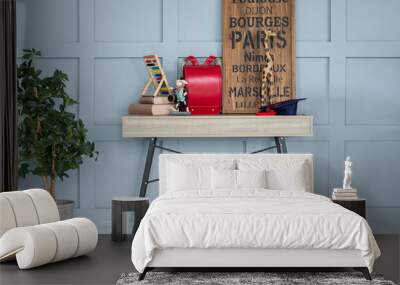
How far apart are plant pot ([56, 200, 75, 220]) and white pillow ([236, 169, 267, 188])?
1.61 metres

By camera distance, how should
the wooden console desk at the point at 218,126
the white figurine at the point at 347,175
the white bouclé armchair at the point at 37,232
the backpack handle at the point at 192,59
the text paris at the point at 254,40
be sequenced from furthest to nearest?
the text paris at the point at 254,40 < the backpack handle at the point at 192,59 < the wooden console desk at the point at 218,126 < the white figurine at the point at 347,175 < the white bouclé armchair at the point at 37,232

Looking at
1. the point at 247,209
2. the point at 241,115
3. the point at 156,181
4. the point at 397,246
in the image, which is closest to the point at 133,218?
the point at 156,181

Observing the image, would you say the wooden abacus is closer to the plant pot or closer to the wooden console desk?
the wooden console desk

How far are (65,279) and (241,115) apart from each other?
251 centimetres

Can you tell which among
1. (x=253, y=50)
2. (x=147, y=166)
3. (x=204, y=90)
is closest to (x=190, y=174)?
(x=147, y=166)

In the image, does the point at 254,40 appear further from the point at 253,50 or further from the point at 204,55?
the point at 204,55

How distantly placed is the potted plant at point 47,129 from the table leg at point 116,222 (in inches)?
21.2

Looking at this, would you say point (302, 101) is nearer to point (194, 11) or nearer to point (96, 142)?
point (194, 11)

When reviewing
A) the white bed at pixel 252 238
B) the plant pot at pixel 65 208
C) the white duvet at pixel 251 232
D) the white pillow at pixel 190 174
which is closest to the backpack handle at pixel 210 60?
the white pillow at pixel 190 174

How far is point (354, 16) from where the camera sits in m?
7.04

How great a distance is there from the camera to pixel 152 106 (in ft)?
21.8

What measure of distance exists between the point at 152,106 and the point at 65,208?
3.92ft

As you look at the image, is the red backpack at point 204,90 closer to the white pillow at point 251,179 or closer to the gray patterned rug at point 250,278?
the white pillow at point 251,179

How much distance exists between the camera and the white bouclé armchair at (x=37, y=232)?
5.11m
